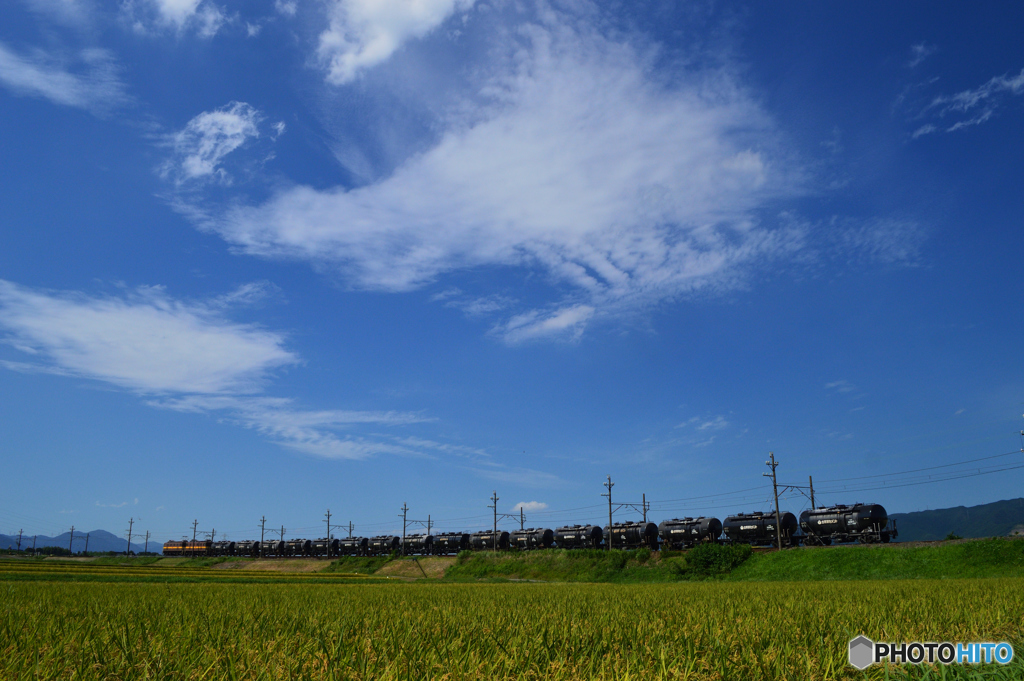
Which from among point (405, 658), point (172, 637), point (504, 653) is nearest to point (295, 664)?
point (405, 658)

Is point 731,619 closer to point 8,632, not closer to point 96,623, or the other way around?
point 96,623

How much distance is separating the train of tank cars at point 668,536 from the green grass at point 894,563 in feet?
28.7

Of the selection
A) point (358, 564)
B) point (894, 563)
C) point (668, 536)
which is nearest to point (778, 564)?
point (894, 563)

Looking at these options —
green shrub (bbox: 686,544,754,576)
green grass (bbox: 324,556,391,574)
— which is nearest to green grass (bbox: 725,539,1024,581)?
green shrub (bbox: 686,544,754,576)

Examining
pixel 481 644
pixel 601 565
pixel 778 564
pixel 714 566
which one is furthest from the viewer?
pixel 601 565

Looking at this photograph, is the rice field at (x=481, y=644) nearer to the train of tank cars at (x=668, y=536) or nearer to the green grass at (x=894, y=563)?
the green grass at (x=894, y=563)

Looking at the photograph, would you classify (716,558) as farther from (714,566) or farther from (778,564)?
(778,564)

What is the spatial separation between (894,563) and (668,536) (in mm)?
25344

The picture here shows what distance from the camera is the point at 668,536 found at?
60.4 metres

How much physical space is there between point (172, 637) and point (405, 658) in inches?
109

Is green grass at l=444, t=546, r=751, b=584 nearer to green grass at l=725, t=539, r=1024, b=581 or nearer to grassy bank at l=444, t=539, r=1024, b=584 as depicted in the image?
grassy bank at l=444, t=539, r=1024, b=584

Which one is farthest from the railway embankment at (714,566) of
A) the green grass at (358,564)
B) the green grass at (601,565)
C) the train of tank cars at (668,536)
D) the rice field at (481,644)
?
the rice field at (481,644)

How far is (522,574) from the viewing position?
61719mm

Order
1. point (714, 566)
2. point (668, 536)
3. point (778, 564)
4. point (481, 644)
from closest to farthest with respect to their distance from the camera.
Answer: point (481, 644)
point (778, 564)
point (714, 566)
point (668, 536)
